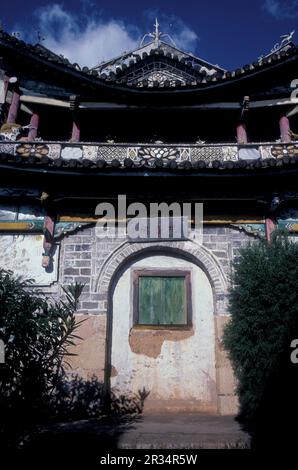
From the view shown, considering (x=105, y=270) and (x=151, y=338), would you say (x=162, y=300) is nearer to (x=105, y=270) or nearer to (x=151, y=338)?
(x=151, y=338)

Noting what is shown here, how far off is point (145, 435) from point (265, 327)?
2122 millimetres

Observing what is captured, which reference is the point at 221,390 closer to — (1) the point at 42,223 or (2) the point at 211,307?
(2) the point at 211,307

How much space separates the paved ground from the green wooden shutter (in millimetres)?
1786

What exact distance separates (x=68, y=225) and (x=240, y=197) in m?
3.41

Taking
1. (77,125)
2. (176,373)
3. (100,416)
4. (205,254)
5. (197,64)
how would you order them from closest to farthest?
(100,416) < (176,373) < (205,254) < (77,125) < (197,64)

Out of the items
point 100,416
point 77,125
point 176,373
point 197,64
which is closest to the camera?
point 100,416

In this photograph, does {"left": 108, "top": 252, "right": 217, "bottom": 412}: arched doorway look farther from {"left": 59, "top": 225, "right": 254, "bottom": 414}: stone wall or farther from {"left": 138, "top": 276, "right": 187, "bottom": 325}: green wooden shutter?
{"left": 59, "top": 225, "right": 254, "bottom": 414}: stone wall

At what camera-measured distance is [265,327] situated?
5457 mm

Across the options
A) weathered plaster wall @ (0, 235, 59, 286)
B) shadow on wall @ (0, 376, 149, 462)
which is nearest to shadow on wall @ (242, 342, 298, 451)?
shadow on wall @ (0, 376, 149, 462)

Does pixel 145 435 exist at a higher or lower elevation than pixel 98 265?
lower

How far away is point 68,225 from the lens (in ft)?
25.6

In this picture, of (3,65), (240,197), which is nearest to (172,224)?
(240,197)

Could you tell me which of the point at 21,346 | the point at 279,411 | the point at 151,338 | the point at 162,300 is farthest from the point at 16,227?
the point at 279,411

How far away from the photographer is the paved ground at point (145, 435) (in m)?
4.85
